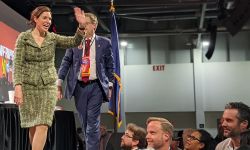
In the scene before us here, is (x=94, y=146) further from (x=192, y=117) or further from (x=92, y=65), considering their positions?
(x=192, y=117)

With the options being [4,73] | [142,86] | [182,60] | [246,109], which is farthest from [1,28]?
→ [182,60]

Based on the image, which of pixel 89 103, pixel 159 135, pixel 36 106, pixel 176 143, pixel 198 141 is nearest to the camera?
pixel 36 106

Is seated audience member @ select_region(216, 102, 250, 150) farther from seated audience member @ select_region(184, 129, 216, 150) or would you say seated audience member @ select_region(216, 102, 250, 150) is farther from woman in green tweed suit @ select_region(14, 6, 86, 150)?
woman in green tweed suit @ select_region(14, 6, 86, 150)

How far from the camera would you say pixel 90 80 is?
3168mm

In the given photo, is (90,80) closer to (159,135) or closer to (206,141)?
(159,135)

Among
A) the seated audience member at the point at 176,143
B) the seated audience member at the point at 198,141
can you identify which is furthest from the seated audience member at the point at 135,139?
the seated audience member at the point at 176,143

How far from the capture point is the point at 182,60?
10453 mm

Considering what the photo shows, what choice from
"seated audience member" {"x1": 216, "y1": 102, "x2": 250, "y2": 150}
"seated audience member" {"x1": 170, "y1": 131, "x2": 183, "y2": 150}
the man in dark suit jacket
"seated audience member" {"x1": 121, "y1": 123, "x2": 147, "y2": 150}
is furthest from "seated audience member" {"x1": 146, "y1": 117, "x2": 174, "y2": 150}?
"seated audience member" {"x1": 170, "y1": 131, "x2": 183, "y2": 150}

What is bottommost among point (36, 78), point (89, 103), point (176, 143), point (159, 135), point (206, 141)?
point (176, 143)

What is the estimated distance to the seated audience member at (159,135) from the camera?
2635 millimetres

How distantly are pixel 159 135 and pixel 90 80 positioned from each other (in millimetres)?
826

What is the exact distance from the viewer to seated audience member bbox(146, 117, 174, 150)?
2635mm

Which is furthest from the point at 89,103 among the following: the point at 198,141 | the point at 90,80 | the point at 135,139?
the point at 198,141

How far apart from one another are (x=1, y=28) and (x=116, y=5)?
10.2ft
